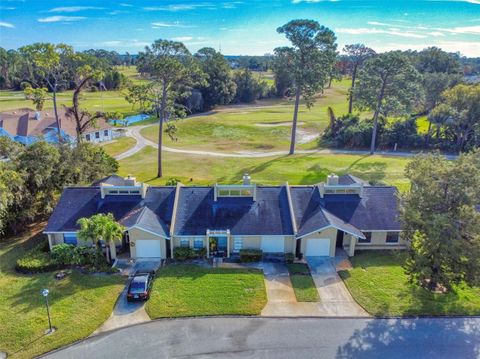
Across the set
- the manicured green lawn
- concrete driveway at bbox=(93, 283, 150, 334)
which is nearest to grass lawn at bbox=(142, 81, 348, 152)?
the manicured green lawn

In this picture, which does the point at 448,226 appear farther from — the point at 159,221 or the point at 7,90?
the point at 7,90

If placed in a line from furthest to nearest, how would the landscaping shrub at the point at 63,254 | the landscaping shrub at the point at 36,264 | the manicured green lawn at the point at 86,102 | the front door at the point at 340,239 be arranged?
the manicured green lawn at the point at 86,102 < the front door at the point at 340,239 < the landscaping shrub at the point at 63,254 < the landscaping shrub at the point at 36,264

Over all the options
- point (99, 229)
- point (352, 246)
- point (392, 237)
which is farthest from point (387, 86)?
point (99, 229)

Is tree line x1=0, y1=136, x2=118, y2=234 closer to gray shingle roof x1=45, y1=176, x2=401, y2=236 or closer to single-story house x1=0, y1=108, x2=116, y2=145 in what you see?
gray shingle roof x1=45, y1=176, x2=401, y2=236

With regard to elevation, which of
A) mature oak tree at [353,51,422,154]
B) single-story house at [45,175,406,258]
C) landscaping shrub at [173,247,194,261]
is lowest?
landscaping shrub at [173,247,194,261]

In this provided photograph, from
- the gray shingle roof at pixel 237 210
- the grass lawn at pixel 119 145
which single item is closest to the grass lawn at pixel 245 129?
the grass lawn at pixel 119 145

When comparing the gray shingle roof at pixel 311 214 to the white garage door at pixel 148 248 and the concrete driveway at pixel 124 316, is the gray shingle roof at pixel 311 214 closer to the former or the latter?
the white garage door at pixel 148 248

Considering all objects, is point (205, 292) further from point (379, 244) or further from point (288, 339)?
point (379, 244)
